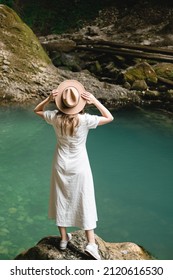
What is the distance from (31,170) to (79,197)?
11.9ft

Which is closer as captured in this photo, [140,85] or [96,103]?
[96,103]

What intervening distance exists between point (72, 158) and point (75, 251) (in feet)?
2.79

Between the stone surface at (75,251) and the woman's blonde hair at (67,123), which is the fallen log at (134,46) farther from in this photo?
the woman's blonde hair at (67,123)

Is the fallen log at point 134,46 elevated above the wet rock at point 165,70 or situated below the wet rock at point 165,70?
above

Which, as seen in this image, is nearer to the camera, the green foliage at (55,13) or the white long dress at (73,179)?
the white long dress at (73,179)

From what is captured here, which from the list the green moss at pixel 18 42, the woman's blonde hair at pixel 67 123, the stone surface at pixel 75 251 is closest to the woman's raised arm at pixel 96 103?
the woman's blonde hair at pixel 67 123

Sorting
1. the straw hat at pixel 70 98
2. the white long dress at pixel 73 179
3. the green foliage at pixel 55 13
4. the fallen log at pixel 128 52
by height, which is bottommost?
the white long dress at pixel 73 179

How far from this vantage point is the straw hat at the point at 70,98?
285cm

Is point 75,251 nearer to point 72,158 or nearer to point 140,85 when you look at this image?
point 72,158

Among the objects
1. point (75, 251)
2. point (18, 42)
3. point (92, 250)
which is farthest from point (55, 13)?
point (92, 250)

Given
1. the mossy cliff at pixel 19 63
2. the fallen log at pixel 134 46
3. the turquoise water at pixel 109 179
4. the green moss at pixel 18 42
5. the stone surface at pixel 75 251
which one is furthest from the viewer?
the fallen log at pixel 134 46

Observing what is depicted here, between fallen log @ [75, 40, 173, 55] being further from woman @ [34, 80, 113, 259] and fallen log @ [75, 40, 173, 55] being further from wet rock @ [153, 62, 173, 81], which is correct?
woman @ [34, 80, 113, 259]

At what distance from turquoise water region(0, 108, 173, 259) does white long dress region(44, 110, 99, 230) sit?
1.69 m

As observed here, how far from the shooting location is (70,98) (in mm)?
2852
